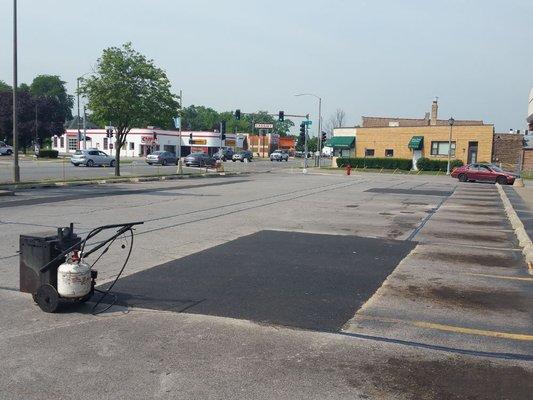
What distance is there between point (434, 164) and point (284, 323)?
56149 mm

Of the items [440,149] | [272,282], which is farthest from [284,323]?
[440,149]

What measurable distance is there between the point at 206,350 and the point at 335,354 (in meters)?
1.28

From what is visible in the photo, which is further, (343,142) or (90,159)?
(343,142)

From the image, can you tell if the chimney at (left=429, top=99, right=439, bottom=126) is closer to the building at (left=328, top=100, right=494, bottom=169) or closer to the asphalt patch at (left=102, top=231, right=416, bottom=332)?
the building at (left=328, top=100, right=494, bottom=169)

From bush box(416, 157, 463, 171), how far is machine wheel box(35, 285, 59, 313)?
185 feet

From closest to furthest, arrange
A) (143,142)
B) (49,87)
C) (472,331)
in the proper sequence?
(472,331) < (143,142) < (49,87)

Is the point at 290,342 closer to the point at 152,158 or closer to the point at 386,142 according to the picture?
the point at 152,158

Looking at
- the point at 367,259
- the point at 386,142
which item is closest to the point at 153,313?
the point at 367,259

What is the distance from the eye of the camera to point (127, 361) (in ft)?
16.7

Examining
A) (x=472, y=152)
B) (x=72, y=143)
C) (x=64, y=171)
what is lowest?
(x=64, y=171)

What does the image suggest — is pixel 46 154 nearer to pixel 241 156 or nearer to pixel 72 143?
pixel 241 156

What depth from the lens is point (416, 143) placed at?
62.5 metres

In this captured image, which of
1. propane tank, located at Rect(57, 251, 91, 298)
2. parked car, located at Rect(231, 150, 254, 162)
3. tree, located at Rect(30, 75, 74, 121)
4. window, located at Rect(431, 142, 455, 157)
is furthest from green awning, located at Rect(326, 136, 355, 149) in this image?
tree, located at Rect(30, 75, 74, 121)

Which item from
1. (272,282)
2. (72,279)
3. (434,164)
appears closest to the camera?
(72,279)
